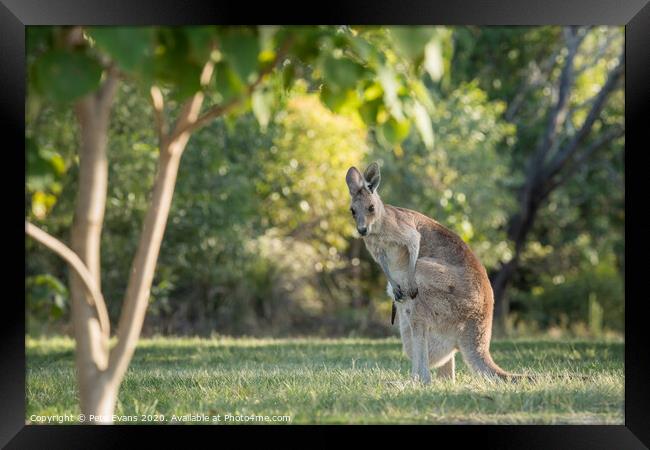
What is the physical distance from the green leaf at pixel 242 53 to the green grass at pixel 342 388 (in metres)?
2.78

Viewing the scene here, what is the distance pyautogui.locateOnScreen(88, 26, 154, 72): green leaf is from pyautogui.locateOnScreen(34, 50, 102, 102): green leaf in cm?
14

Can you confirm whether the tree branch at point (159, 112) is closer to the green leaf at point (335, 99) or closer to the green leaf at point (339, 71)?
the green leaf at point (335, 99)

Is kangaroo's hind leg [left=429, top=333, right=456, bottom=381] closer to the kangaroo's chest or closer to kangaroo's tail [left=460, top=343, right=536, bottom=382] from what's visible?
kangaroo's tail [left=460, top=343, right=536, bottom=382]

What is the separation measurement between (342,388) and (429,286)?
99 cm

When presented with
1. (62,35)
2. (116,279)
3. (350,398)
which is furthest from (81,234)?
(116,279)

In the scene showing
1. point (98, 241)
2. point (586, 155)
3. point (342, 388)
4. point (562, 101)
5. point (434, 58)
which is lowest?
point (342, 388)

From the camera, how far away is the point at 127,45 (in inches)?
120

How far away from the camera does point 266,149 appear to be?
44.2 ft

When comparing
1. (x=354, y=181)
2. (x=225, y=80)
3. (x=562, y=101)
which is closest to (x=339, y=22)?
(x=225, y=80)

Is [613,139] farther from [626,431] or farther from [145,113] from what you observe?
[626,431]

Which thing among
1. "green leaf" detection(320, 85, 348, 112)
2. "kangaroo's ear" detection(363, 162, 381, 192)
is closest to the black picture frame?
"green leaf" detection(320, 85, 348, 112)

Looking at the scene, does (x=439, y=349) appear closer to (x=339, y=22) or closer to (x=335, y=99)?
(x=339, y=22)

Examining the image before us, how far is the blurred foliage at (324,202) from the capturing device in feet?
39.8

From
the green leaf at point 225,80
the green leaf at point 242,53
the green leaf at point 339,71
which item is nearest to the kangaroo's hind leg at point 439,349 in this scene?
the green leaf at point 339,71
